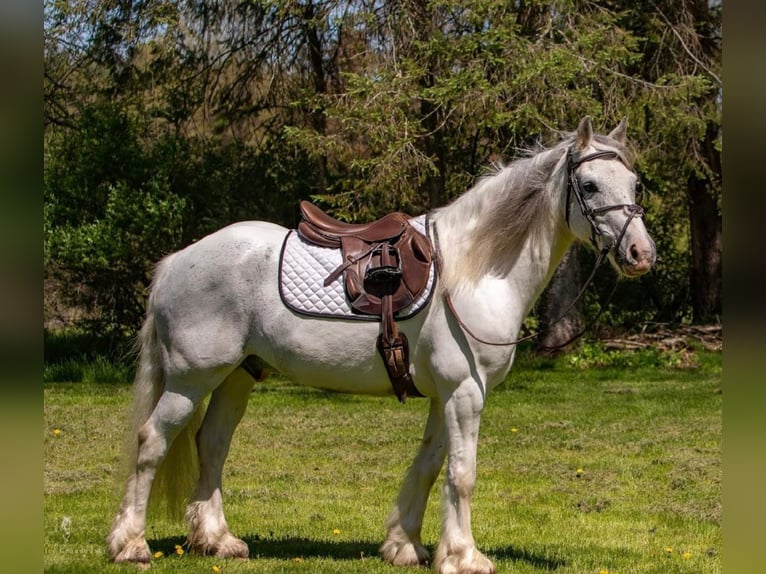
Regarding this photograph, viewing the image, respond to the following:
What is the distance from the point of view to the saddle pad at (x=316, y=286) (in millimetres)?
4969

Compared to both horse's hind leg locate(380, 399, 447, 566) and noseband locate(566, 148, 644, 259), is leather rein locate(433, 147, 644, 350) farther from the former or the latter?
horse's hind leg locate(380, 399, 447, 566)

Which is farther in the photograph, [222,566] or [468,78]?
[468,78]

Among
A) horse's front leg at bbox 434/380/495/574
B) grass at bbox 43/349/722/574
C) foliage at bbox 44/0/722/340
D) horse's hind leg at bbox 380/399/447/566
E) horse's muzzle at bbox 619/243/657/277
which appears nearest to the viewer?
horse's muzzle at bbox 619/243/657/277

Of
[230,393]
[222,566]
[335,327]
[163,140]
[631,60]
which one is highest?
[631,60]

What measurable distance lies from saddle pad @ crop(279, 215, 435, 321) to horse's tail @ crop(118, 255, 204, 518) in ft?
2.56

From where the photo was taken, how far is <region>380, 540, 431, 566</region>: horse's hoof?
17.0ft

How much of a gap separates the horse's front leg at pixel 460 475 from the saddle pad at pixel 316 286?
52 centimetres

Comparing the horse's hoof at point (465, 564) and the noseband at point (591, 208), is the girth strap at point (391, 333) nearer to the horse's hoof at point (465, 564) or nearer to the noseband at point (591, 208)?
the horse's hoof at point (465, 564)

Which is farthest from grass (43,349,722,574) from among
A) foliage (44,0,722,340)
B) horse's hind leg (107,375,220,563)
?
foliage (44,0,722,340)

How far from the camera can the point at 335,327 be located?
197 inches

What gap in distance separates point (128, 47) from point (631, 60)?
7.50 meters
